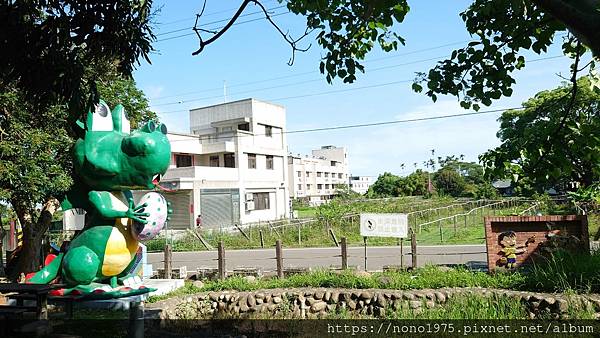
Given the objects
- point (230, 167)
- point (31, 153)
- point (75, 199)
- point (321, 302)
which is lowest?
point (321, 302)

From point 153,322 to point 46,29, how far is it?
603cm

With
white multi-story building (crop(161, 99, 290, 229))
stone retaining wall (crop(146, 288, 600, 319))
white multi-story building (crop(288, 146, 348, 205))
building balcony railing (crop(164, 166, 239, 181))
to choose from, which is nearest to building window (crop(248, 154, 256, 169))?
A: white multi-story building (crop(161, 99, 290, 229))

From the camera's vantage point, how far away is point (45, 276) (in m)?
9.27

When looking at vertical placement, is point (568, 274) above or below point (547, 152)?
below

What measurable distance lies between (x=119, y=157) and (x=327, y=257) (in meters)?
9.75

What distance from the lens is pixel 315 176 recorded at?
73.3m

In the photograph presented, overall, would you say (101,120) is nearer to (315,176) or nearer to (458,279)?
(458,279)

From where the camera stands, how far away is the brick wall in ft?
32.5

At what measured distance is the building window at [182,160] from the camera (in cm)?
3250

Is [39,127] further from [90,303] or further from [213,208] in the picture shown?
[213,208]

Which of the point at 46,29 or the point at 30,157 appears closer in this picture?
the point at 46,29

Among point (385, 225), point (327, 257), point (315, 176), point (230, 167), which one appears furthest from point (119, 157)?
point (315, 176)

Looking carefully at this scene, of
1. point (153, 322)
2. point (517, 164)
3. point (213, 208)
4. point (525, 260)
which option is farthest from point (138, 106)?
point (213, 208)

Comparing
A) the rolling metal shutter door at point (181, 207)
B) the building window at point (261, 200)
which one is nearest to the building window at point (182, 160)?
the rolling metal shutter door at point (181, 207)
